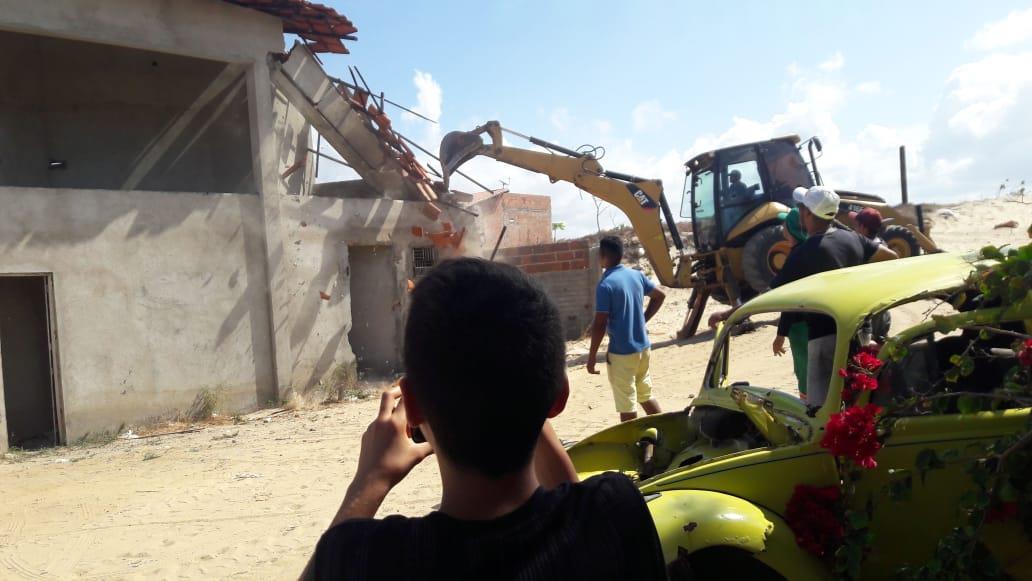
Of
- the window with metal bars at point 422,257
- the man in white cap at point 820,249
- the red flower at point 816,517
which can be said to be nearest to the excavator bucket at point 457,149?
the window with metal bars at point 422,257

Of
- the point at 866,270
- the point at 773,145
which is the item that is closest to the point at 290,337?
the point at 773,145

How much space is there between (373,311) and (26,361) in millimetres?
4608

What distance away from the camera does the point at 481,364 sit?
1.13 m

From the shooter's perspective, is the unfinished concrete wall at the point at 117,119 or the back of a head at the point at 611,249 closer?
the back of a head at the point at 611,249

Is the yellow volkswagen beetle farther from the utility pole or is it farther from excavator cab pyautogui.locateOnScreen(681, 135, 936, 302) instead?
the utility pole

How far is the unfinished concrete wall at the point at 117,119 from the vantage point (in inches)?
448

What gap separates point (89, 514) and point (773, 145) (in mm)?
9807

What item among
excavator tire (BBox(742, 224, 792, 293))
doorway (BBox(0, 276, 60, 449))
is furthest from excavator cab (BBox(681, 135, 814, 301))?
doorway (BBox(0, 276, 60, 449))

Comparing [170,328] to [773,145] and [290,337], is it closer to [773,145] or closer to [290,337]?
[290,337]

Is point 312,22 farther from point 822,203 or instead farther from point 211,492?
point 822,203

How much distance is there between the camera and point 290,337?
408 inches

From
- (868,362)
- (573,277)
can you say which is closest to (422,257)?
(573,277)

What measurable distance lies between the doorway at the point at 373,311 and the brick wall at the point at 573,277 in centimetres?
272

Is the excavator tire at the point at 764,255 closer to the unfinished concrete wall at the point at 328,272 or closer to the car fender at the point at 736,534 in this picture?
the unfinished concrete wall at the point at 328,272
